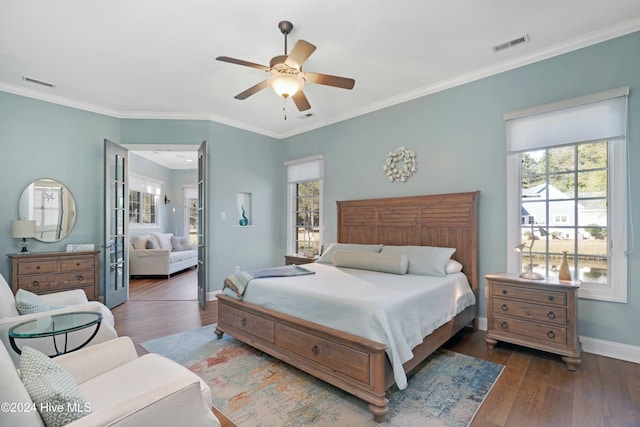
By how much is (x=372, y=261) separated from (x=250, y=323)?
4.69 ft

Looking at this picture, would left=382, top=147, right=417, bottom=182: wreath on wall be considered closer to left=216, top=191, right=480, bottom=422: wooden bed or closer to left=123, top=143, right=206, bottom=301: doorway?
left=216, top=191, right=480, bottom=422: wooden bed

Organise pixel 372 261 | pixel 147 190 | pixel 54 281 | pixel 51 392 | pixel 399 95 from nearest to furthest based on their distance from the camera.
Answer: pixel 51 392, pixel 372 261, pixel 54 281, pixel 399 95, pixel 147 190

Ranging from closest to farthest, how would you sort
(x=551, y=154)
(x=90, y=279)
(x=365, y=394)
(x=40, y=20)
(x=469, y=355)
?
(x=365, y=394) < (x=40, y=20) < (x=469, y=355) < (x=551, y=154) < (x=90, y=279)

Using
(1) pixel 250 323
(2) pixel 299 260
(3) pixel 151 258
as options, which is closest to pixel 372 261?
(1) pixel 250 323

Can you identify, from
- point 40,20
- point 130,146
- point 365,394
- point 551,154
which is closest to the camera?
point 365,394

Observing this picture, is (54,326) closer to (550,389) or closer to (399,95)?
(550,389)

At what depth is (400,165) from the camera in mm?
4156

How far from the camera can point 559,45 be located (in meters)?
2.90

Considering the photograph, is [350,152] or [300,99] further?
[350,152]

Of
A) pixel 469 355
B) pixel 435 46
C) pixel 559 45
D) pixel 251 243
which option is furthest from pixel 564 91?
pixel 251 243

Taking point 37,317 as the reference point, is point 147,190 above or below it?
above

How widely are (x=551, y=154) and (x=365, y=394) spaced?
Answer: 293cm

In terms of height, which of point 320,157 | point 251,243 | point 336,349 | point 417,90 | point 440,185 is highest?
point 417,90

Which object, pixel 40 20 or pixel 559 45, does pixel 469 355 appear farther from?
pixel 40 20
